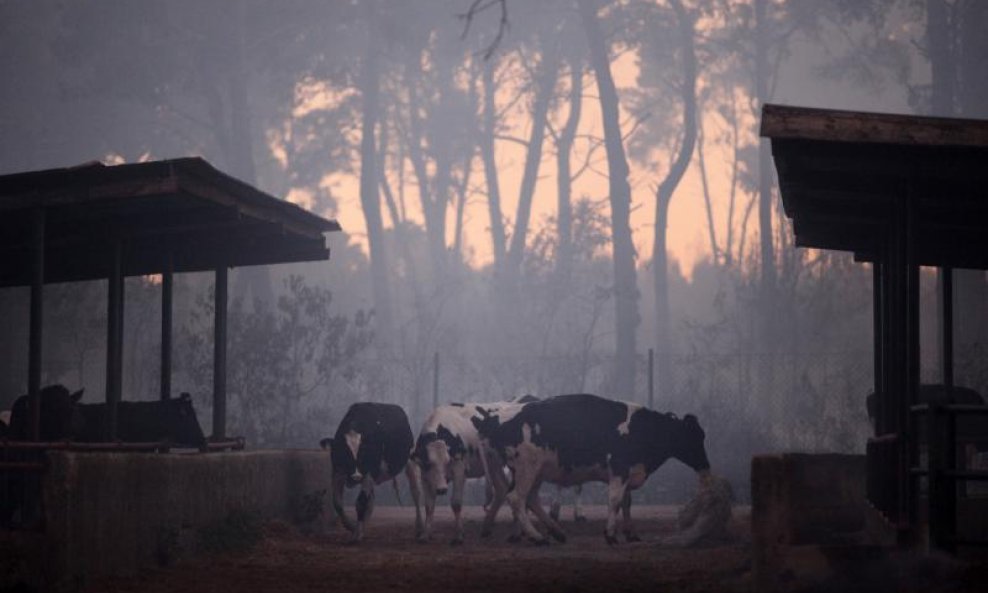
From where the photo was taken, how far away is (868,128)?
11.1 m

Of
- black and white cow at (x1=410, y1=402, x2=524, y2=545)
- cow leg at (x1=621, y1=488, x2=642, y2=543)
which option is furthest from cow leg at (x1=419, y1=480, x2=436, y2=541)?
cow leg at (x1=621, y1=488, x2=642, y2=543)

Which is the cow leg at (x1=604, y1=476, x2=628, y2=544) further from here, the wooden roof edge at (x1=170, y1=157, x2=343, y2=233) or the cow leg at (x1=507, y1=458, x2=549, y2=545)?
the wooden roof edge at (x1=170, y1=157, x2=343, y2=233)

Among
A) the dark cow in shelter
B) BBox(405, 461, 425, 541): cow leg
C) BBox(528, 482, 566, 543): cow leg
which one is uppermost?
the dark cow in shelter

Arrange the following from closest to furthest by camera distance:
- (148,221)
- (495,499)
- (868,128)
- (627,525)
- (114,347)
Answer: (868,128), (114,347), (148,221), (627,525), (495,499)

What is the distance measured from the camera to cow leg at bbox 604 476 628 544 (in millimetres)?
17422

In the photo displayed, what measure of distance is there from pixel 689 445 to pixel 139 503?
7.54 metres

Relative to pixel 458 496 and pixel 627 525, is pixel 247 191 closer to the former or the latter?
pixel 458 496

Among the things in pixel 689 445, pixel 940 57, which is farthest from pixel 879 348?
pixel 940 57

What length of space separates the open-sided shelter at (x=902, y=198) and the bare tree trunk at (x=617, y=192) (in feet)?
93.4

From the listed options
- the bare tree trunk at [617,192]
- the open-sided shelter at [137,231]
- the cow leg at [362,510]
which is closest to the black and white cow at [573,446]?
the cow leg at [362,510]

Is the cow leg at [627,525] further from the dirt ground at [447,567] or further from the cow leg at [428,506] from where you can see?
the cow leg at [428,506]

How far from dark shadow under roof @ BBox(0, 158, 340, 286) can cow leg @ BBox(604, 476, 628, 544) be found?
4.45m

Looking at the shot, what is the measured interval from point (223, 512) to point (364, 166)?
37.5m

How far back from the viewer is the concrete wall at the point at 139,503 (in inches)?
502
